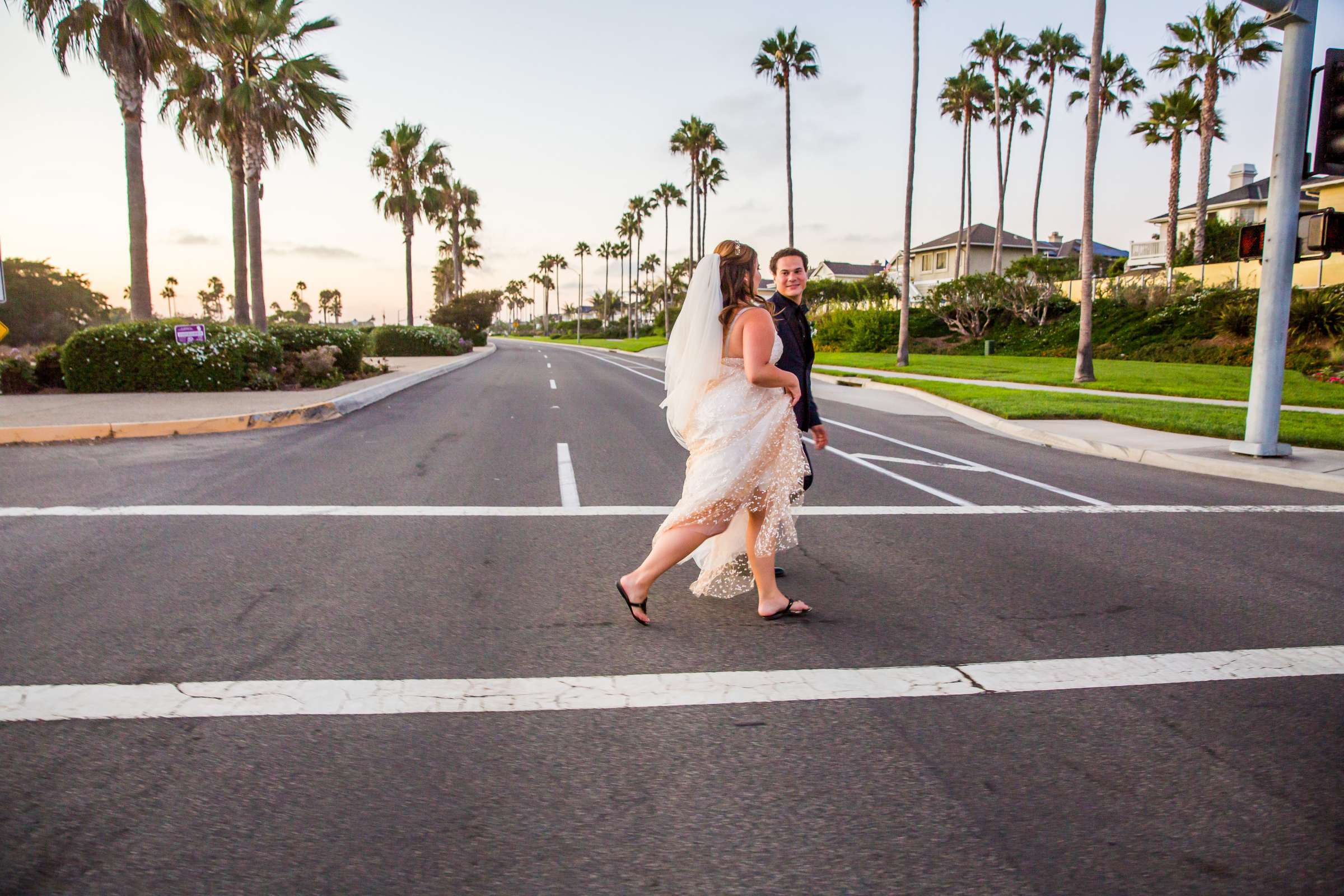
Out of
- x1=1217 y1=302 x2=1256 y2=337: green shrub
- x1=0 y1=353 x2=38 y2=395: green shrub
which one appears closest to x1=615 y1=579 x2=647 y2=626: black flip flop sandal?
x1=0 y1=353 x2=38 y2=395: green shrub

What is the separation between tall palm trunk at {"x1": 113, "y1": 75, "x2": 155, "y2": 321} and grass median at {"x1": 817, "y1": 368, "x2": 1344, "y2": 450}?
1761cm

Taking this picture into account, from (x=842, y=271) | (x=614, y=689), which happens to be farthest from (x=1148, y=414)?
(x=842, y=271)

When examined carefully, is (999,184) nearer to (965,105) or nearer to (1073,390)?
(965,105)

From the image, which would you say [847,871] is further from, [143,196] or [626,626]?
[143,196]

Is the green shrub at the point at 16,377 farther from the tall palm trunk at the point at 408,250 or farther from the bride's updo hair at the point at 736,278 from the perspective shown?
the tall palm trunk at the point at 408,250

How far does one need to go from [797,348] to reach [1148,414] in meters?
11.2

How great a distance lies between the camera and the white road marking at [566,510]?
641cm

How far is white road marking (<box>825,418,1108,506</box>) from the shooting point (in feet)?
25.4

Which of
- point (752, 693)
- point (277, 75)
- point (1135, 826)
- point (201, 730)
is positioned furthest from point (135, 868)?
point (277, 75)

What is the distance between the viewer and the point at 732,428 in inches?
167

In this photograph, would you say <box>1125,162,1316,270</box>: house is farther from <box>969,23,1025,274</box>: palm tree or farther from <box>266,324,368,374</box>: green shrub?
<box>266,324,368,374</box>: green shrub

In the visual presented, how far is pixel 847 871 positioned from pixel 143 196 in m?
20.9

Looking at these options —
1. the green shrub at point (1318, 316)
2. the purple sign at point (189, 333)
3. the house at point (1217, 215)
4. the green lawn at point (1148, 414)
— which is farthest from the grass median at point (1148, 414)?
the house at point (1217, 215)

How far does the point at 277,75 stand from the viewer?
22.4m
